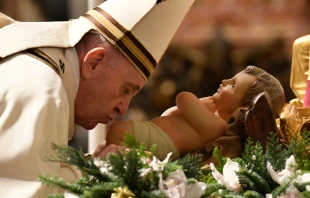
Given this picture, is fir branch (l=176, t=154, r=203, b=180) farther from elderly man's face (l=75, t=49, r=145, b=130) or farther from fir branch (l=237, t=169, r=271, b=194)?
elderly man's face (l=75, t=49, r=145, b=130)

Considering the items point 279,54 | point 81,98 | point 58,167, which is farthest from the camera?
point 279,54

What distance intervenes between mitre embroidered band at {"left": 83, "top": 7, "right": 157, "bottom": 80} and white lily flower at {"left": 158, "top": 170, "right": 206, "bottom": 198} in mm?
844

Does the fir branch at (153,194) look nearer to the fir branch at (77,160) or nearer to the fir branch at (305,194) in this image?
the fir branch at (77,160)

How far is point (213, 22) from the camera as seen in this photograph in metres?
4.09

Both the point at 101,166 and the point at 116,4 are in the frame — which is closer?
the point at 101,166

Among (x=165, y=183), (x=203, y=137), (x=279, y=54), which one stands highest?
(x=165, y=183)

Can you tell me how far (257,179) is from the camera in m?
1.11

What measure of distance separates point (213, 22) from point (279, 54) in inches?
16.2

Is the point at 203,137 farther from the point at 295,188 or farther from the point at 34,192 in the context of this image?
the point at 295,188

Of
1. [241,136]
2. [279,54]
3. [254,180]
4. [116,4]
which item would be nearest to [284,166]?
[254,180]

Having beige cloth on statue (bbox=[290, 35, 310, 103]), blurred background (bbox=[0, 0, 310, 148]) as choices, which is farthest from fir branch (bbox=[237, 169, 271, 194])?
blurred background (bbox=[0, 0, 310, 148])

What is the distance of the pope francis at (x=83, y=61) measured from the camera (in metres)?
1.51

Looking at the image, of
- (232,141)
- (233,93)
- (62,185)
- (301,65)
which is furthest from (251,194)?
(301,65)

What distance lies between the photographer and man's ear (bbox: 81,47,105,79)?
182 centimetres
